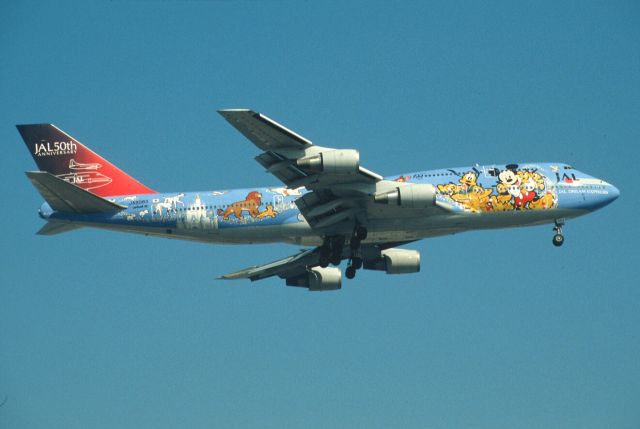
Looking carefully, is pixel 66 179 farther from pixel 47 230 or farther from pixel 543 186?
pixel 543 186

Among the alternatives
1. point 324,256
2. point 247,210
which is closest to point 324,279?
point 324,256

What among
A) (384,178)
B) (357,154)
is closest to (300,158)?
(357,154)

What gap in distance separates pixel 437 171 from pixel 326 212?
6.90 metres

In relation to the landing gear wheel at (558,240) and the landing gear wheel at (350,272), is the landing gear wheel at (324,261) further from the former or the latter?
the landing gear wheel at (558,240)

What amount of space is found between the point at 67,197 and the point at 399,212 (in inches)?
711

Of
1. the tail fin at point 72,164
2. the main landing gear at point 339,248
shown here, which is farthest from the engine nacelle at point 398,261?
the tail fin at point 72,164

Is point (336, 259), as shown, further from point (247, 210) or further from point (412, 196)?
point (412, 196)

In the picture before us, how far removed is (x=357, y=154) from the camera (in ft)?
169

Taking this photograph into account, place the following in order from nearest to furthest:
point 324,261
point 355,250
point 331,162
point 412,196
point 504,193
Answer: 1. point 331,162
2. point 412,196
3. point 504,193
4. point 355,250
5. point 324,261

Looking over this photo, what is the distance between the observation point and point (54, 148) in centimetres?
6025

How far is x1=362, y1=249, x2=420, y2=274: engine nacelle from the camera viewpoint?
6300 cm

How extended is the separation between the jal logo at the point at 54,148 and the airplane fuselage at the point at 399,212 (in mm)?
4405

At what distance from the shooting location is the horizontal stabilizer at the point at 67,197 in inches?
2127

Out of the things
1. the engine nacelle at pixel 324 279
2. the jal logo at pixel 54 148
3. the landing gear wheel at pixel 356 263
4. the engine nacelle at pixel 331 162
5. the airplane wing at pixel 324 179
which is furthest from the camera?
the engine nacelle at pixel 324 279
